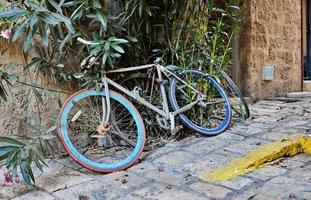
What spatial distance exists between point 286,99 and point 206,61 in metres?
1.63

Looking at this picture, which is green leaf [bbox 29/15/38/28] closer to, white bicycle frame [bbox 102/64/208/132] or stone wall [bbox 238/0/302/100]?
white bicycle frame [bbox 102/64/208/132]

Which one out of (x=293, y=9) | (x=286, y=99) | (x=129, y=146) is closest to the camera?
(x=129, y=146)

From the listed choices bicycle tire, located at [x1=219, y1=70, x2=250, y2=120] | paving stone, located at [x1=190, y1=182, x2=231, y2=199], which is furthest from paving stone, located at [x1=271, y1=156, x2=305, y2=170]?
bicycle tire, located at [x1=219, y1=70, x2=250, y2=120]

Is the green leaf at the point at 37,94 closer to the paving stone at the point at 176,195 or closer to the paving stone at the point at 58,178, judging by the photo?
the paving stone at the point at 58,178

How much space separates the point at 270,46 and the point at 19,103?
9.86 feet

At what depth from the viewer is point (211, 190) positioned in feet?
5.28

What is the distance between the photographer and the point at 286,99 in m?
3.89

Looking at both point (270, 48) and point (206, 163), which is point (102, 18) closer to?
point (206, 163)

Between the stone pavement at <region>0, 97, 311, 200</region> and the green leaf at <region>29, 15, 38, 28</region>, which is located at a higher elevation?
the green leaf at <region>29, 15, 38, 28</region>

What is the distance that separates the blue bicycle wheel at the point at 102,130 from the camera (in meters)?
1.98

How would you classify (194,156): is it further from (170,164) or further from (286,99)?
A: (286,99)

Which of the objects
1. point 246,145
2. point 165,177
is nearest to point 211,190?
point 165,177

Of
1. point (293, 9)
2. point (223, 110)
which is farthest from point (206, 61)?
point (293, 9)

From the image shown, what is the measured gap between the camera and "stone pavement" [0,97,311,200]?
1582 mm
